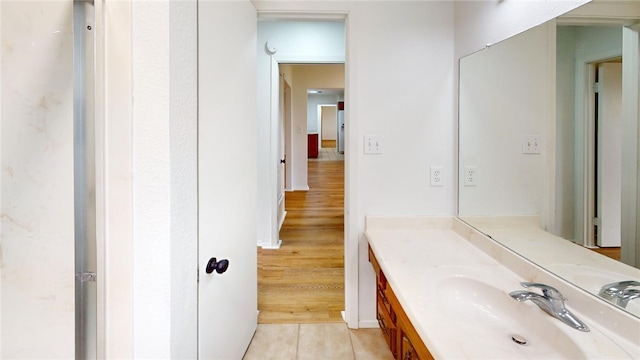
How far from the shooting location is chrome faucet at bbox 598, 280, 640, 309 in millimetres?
935

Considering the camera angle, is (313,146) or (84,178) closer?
(84,178)

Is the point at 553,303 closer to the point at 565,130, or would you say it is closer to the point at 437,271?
the point at 437,271

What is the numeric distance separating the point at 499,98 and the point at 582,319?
106cm

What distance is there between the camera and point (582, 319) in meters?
1.03

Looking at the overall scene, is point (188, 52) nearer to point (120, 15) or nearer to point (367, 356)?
point (120, 15)

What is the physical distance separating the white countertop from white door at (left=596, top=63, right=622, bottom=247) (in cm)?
23

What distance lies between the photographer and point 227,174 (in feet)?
4.79

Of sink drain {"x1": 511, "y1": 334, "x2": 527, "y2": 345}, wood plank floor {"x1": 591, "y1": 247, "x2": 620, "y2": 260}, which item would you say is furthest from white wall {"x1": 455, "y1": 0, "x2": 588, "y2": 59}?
sink drain {"x1": 511, "y1": 334, "x2": 527, "y2": 345}

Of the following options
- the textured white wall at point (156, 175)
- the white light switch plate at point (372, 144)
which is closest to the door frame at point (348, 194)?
the white light switch plate at point (372, 144)

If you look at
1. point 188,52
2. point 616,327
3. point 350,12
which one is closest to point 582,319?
point 616,327

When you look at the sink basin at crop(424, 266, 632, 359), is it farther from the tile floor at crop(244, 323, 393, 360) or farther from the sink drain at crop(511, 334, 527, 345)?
the tile floor at crop(244, 323, 393, 360)

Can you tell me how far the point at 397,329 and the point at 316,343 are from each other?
0.82 metres

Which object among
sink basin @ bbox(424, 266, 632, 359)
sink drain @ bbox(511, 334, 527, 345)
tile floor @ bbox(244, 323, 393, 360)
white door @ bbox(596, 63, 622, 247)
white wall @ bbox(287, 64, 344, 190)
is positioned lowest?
tile floor @ bbox(244, 323, 393, 360)

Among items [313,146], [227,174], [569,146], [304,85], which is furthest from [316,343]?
[313,146]
